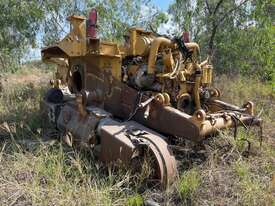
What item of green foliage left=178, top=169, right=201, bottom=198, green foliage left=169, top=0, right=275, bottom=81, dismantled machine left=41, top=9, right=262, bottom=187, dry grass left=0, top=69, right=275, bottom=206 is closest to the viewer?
dry grass left=0, top=69, right=275, bottom=206

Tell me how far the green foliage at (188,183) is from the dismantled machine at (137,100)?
0.56 ft

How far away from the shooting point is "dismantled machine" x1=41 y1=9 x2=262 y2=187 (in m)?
4.55

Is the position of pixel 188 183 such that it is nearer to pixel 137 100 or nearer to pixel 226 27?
pixel 137 100

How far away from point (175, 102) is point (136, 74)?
0.66m

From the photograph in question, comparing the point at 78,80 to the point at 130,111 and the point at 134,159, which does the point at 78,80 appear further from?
the point at 134,159

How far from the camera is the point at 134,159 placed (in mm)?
4367

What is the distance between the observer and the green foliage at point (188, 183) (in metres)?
4.07

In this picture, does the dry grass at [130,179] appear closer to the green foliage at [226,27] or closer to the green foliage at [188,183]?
the green foliage at [188,183]

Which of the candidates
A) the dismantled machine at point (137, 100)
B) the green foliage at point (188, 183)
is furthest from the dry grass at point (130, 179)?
the dismantled machine at point (137, 100)

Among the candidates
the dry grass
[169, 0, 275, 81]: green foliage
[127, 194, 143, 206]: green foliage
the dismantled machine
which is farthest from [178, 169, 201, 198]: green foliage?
[169, 0, 275, 81]: green foliage

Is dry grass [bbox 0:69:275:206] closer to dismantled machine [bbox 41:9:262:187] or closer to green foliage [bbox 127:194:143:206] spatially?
green foliage [bbox 127:194:143:206]

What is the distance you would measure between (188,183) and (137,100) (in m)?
1.49

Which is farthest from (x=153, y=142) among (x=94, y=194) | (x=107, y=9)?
(x=107, y=9)

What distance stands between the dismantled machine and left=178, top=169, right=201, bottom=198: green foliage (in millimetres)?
172
